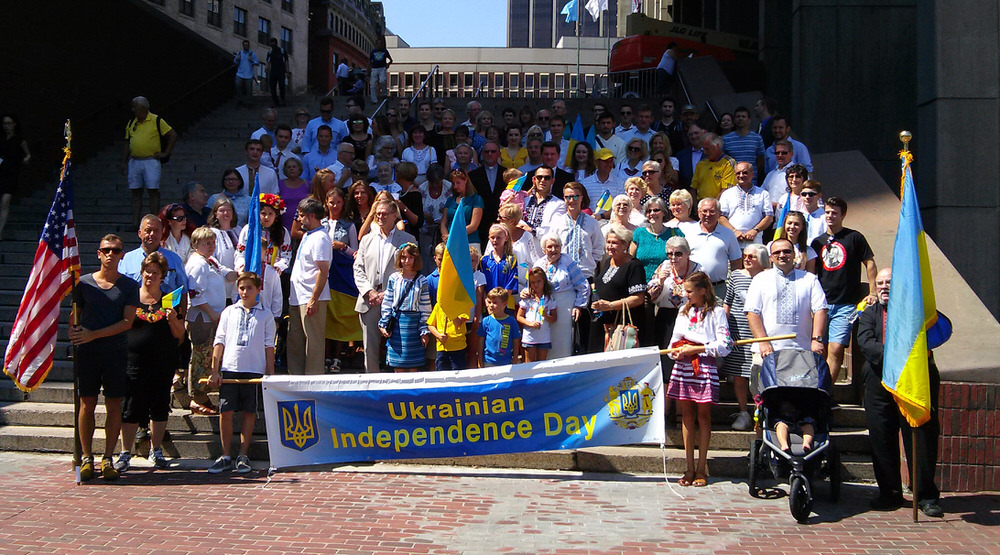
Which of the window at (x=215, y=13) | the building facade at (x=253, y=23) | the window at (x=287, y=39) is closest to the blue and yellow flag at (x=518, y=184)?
the building facade at (x=253, y=23)

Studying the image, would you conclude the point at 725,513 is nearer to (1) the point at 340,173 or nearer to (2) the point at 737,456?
(2) the point at 737,456

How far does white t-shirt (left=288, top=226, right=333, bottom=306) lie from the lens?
31.4ft

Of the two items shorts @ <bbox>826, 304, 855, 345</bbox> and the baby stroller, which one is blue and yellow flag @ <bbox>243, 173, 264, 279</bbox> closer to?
the baby stroller

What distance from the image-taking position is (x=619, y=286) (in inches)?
348

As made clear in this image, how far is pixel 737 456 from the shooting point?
8.41 m

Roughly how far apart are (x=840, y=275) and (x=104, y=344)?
672cm

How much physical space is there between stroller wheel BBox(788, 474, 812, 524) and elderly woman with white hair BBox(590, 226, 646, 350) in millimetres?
2311

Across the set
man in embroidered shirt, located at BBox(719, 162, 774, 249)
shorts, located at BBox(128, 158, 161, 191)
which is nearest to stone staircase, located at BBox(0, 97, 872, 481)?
shorts, located at BBox(128, 158, 161, 191)

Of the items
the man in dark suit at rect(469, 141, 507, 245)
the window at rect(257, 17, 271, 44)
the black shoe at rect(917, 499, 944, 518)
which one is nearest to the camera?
the black shoe at rect(917, 499, 944, 518)

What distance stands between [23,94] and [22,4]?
1.58 m

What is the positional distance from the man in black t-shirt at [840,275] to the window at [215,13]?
4839 centimetres

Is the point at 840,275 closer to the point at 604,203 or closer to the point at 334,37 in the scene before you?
the point at 604,203

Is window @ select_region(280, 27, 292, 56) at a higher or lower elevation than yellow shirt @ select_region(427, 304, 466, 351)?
higher

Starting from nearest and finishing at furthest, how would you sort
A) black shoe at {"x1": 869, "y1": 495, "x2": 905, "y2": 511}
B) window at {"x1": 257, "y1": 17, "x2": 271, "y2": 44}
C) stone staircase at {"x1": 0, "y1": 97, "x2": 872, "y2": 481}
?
1. black shoe at {"x1": 869, "y1": 495, "x2": 905, "y2": 511}
2. stone staircase at {"x1": 0, "y1": 97, "x2": 872, "y2": 481}
3. window at {"x1": 257, "y1": 17, "x2": 271, "y2": 44}
